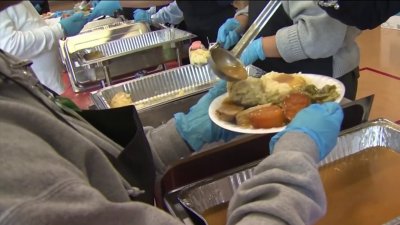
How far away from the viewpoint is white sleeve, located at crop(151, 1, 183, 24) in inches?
82.1

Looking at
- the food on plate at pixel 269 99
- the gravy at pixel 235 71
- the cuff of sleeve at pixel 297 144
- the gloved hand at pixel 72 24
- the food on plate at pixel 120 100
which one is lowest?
the food on plate at pixel 120 100

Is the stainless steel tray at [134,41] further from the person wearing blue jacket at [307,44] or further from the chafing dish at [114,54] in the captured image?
the person wearing blue jacket at [307,44]

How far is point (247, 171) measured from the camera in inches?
27.9

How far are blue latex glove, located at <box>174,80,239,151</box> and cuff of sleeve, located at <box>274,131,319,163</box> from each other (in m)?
0.34

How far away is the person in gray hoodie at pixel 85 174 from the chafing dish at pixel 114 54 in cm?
100

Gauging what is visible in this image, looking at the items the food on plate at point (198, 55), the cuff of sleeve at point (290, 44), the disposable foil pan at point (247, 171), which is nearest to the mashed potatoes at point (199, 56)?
the food on plate at point (198, 55)

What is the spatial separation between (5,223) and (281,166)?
29 centimetres

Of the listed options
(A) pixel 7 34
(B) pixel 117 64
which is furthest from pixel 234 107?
(A) pixel 7 34

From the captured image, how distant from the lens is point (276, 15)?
118 centimetres

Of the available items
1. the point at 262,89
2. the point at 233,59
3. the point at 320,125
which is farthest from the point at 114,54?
the point at 320,125

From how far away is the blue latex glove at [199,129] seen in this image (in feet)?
2.77

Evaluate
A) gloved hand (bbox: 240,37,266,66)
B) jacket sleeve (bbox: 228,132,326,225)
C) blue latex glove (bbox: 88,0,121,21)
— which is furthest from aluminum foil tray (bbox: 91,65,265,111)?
blue latex glove (bbox: 88,0,121,21)

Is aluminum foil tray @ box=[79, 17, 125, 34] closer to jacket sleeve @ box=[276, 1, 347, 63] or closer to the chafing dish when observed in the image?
the chafing dish

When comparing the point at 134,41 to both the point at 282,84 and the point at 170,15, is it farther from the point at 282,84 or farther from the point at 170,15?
the point at 282,84
